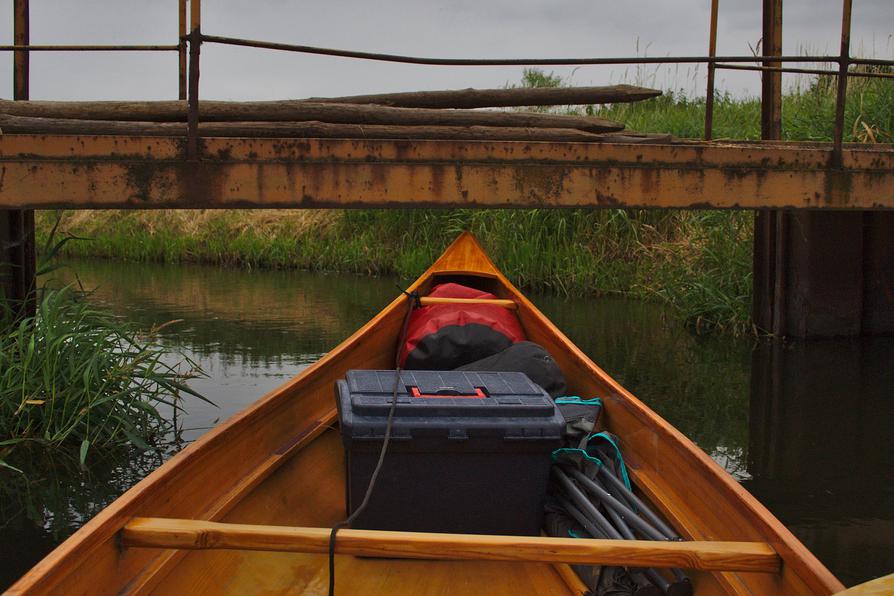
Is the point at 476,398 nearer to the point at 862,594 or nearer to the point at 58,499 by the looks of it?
the point at 862,594

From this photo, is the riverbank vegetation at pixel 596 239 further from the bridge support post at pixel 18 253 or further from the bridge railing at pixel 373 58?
the bridge support post at pixel 18 253

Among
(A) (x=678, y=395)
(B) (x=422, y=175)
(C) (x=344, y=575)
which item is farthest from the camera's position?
(A) (x=678, y=395)

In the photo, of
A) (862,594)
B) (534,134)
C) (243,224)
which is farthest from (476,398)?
(243,224)

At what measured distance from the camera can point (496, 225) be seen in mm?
12477

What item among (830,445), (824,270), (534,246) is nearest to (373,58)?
(830,445)

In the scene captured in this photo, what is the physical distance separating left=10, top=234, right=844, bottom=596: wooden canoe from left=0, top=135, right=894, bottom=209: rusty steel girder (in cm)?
87

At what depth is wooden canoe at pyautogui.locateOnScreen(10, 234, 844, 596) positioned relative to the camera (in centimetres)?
251

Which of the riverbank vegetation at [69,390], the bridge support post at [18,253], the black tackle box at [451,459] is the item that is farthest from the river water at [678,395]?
the black tackle box at [451,459]

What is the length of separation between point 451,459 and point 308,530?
0.74 m

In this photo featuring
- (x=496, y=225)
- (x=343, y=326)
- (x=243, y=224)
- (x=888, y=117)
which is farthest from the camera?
(x=243, y=224)

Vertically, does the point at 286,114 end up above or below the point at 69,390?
above

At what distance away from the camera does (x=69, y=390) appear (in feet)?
16.6

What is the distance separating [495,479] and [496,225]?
30.8 feet

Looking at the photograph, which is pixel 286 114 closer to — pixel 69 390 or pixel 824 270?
pixel 69 390
